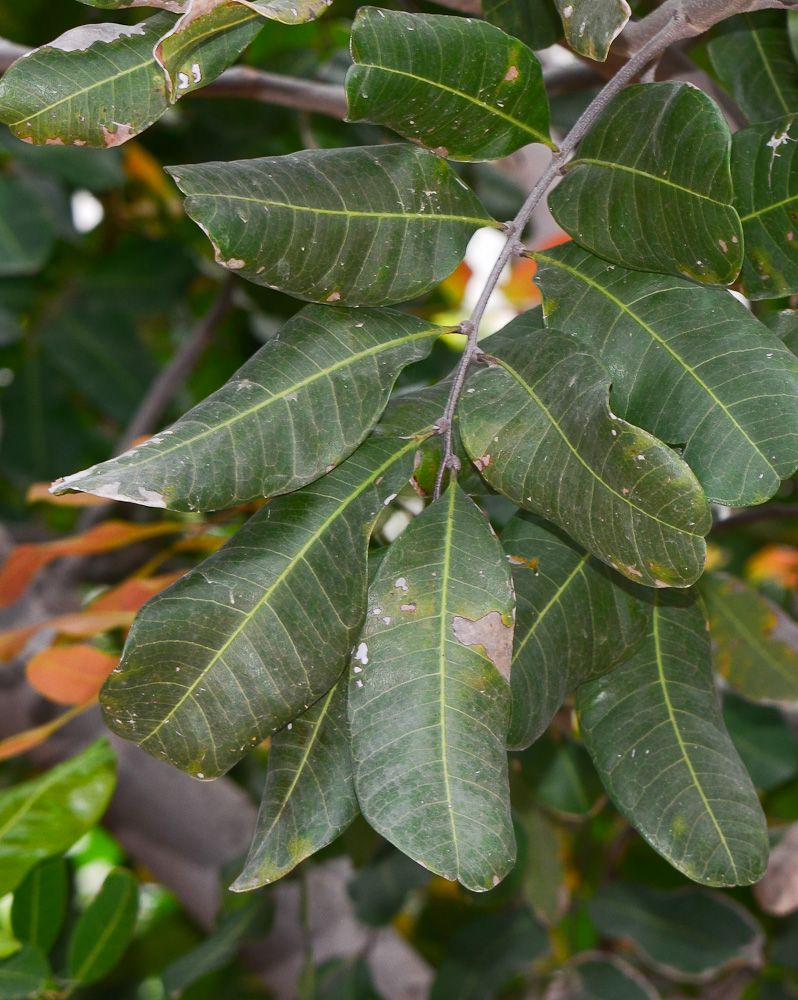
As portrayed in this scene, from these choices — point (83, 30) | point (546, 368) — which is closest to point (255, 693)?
point (546, 368)

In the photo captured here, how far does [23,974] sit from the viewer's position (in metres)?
0.65

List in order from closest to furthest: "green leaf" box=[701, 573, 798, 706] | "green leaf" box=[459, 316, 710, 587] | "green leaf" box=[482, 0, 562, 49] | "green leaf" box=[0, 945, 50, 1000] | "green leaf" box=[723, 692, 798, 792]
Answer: "green leaf" box=[459, 316, 710, 587] → "green leaf" box=[482, 0, 562, 49] → "green leaf" box=[0, 945, 50, 1000] → "green leaf" box=[701, 573, 798, 706] → "green leaf" box=[723, 692, 798, 792]

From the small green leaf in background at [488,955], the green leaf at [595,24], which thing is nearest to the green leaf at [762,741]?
the small green leaf in background at [488,955]

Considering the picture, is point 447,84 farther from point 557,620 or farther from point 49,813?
point 49,813

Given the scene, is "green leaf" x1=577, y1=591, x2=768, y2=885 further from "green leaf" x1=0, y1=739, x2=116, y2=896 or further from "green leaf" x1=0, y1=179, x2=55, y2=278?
"green leaf" x1=0, y1=179, x2=55, y2=278

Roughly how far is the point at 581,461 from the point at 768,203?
0.16 meters

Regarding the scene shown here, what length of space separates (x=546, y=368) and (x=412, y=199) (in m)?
0.10

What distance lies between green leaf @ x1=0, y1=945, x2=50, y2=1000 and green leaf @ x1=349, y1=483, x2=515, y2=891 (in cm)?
43

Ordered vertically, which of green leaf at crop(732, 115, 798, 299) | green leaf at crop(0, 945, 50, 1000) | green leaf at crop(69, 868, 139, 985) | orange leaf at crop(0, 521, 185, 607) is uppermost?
green leaf at crop(732, 115, 798, 299)

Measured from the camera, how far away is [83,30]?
1.31 ft

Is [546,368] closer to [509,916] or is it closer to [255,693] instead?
[255,693]

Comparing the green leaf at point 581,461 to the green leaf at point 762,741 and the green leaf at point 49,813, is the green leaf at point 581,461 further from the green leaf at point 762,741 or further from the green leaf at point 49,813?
the green leaf at point 762,741

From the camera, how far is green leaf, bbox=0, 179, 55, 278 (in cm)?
103

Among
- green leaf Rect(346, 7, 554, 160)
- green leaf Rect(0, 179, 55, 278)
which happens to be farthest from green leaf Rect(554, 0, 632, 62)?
green leaf Rect(0, 179, 55, 278)
